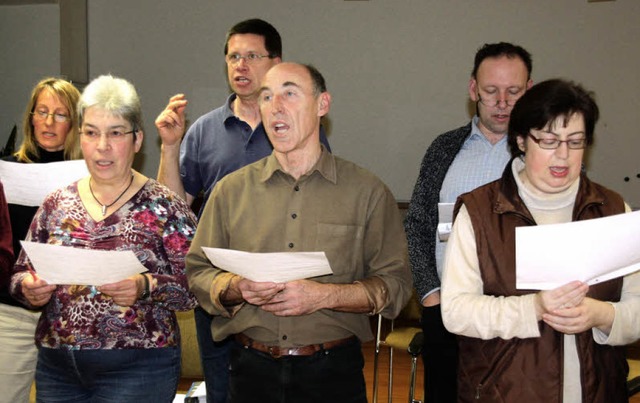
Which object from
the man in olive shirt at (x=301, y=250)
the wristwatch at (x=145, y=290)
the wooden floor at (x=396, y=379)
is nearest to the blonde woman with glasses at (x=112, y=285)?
the wristwatch at (x=145, y=290)

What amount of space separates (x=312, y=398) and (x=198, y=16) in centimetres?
633

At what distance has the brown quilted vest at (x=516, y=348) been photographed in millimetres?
2176

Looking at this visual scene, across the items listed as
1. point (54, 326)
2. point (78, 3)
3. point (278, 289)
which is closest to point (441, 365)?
point (278, 289)

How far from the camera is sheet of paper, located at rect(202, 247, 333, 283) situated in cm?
214

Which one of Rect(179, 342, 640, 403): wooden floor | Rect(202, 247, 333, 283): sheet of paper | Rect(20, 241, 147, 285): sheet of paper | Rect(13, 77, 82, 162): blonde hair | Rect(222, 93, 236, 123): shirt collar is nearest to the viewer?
Rect(202, 247, 333, 283): sheet of paper

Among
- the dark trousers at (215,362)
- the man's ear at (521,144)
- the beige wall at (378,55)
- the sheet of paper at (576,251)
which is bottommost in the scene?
the dark trousers at (215,362)

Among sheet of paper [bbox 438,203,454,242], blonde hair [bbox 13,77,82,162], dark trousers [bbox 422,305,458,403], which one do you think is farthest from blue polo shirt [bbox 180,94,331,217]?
dark trousers [bbox 422,305,458,403]

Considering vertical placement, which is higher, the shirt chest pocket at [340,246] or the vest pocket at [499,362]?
the shirt chest pocket at [340,246]

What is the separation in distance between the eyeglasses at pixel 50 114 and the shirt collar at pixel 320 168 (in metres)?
1.18

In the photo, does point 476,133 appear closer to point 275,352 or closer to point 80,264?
point 275,352

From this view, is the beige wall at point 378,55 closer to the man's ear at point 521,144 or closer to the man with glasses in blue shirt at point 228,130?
the man with glasses in blue shirt at point 228,130

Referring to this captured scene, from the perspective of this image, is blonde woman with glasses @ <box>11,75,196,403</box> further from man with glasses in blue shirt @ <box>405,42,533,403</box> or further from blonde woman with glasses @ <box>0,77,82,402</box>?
man with glasses in blue shirt @ <box>405,42,533,403</box>

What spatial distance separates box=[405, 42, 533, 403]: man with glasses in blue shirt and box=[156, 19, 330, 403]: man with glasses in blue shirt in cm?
72

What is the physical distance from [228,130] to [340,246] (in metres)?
1.14
